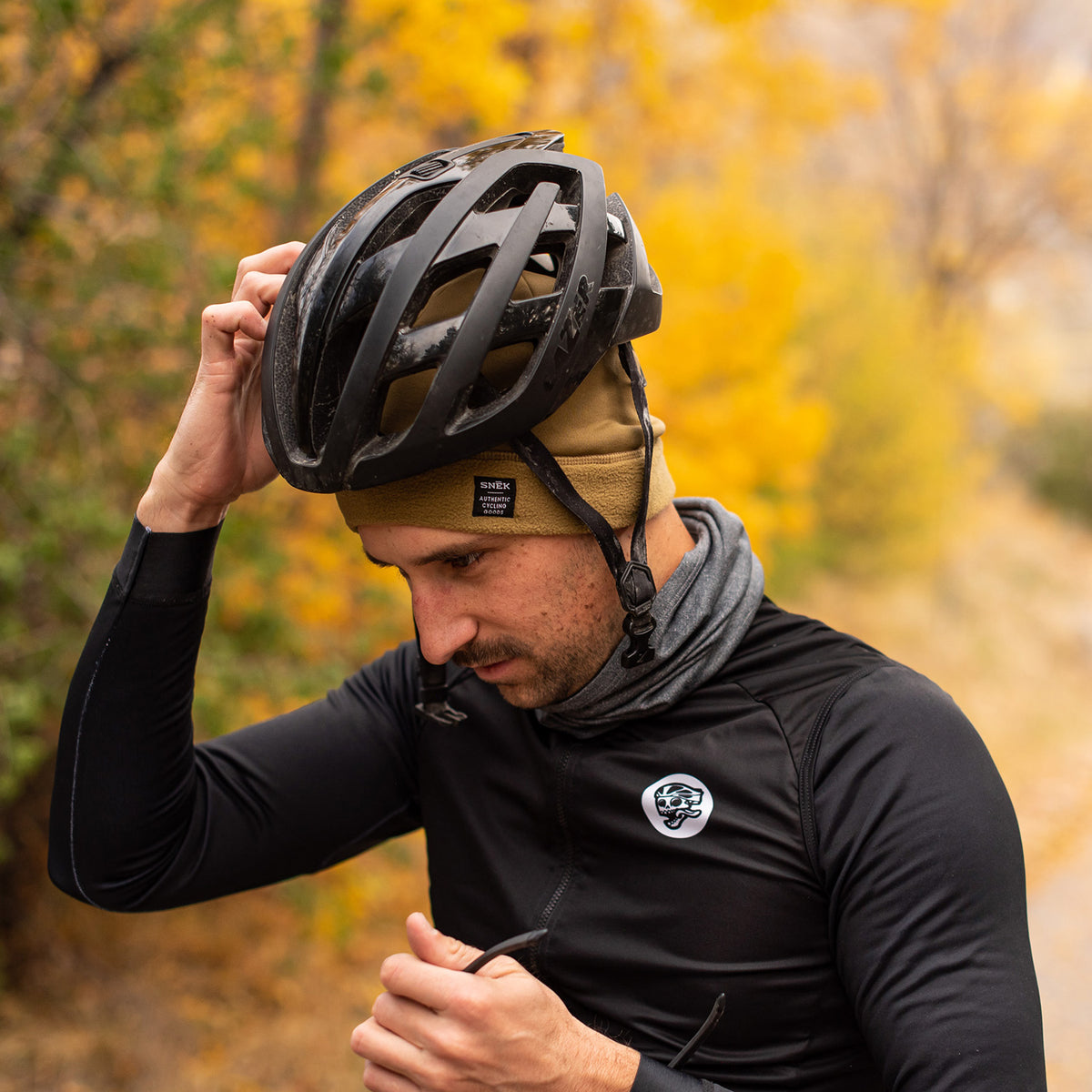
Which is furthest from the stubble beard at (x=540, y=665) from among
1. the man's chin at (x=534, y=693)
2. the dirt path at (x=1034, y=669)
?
the dirt path at (x=1034, y=669)

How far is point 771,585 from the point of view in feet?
39.4

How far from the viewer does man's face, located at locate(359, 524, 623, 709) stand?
1584 mm

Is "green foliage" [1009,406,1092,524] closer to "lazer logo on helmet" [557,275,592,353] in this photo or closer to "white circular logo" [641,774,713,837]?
"white circular logo" [641,774,713,837]

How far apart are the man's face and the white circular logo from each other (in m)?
0.21

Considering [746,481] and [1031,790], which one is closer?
[746,481]

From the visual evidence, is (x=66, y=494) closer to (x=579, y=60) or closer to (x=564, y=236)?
(x=564, y=236)

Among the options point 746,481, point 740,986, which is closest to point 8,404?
point 740,986

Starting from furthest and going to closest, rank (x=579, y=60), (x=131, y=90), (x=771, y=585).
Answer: (x=771, y=585) → (x=579, y=60) → (x=131, y=90)

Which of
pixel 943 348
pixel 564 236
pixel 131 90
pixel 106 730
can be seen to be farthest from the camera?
pixel 943 348

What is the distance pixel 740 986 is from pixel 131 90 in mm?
4395

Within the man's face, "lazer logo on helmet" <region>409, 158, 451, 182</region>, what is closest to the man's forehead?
the man's face

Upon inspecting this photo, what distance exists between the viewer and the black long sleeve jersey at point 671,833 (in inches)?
51.0

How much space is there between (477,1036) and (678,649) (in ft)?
2.16

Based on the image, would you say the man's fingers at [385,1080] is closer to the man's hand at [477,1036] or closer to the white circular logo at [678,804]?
the man's hand at [477,1036]
